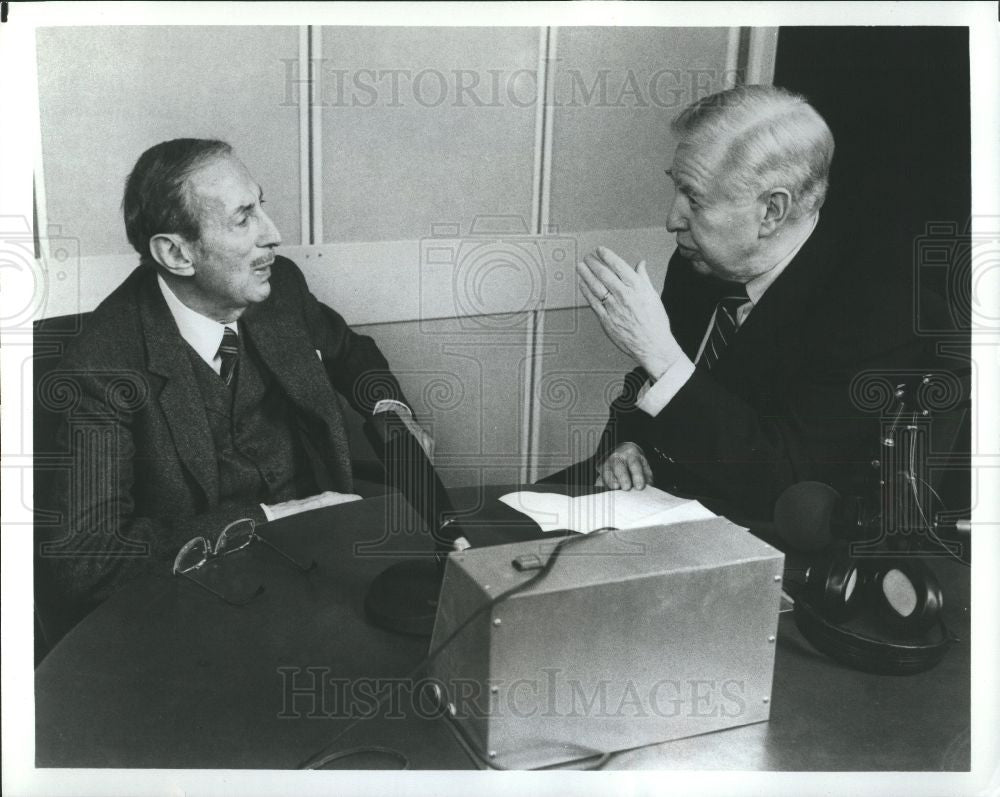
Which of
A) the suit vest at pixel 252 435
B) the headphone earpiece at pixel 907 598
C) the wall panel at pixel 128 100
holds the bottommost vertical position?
the headphone earpiece at pixel 907 598

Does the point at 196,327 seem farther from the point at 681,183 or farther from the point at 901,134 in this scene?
the point at 901,134

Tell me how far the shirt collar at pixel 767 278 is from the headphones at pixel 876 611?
58 centimetres

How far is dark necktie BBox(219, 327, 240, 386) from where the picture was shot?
1603 mm

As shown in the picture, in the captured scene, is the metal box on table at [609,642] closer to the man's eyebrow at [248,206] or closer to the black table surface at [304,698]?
the black table surface at [304,698]

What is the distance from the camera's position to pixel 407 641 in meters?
1.26

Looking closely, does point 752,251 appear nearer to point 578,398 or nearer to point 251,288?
point 578,398

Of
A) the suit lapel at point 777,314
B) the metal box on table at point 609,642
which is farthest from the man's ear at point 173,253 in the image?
the suit lapel at point 777,314

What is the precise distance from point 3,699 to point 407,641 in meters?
0.77

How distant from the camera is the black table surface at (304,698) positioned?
1.15 metres

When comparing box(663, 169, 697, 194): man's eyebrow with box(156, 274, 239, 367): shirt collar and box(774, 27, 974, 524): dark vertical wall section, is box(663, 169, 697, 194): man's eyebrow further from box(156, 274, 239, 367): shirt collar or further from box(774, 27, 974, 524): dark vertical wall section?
box(156, 274, 239, 367): shirt collar

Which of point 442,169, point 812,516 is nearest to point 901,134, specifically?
point 812,516
